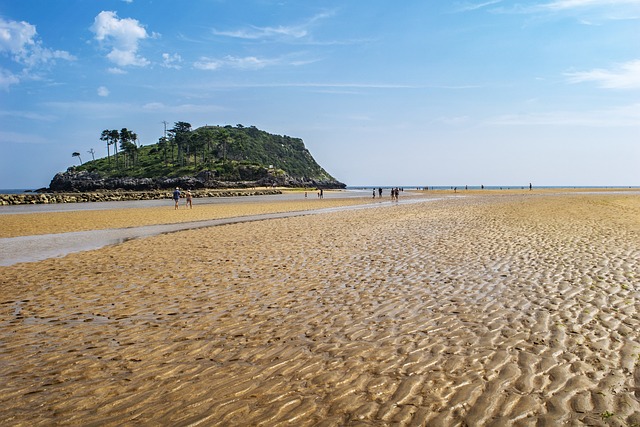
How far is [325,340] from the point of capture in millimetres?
6777

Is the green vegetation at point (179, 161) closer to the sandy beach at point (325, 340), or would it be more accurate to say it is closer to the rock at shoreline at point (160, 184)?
the rock at shoreline at point (160, 184)

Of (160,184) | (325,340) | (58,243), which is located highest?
(160,184)

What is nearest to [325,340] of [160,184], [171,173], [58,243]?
[58,243]

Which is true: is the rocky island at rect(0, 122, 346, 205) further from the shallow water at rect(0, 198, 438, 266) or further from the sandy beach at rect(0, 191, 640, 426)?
the sandy beach at rect(0, 191, 640, 426)

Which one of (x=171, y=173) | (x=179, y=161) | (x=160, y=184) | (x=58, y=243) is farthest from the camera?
(x=179, y=161)

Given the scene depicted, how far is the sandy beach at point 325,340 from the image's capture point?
4.59 metres

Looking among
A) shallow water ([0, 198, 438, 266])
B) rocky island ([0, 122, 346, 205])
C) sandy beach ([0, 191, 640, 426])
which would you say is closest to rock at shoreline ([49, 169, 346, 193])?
rocky island ([0, 122, 346, 205])

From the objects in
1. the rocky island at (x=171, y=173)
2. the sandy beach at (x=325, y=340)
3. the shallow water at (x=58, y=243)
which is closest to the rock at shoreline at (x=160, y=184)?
the rocky island at (x=171, y=173)

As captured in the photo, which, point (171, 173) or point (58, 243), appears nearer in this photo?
point (58, 243)

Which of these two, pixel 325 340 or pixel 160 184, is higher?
pixel 160 184

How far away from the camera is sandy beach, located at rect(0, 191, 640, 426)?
4.59 meters

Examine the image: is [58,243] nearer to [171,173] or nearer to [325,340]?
[325,340]

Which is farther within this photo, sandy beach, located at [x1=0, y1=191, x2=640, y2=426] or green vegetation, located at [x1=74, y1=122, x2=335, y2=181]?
green vegetation, located at [x1=74, y1=122, x2=335, y2=181]

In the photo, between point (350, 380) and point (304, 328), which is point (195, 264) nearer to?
point (304, 328)
